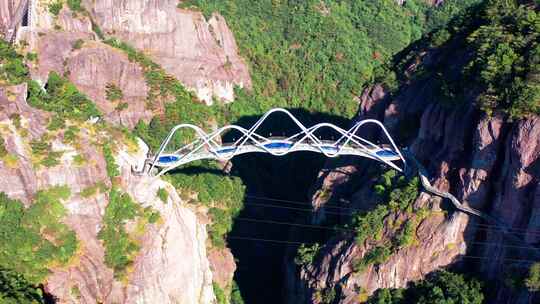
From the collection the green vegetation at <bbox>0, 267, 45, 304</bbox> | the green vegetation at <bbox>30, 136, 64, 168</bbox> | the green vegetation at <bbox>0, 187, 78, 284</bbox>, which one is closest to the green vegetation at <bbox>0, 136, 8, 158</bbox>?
the green vegetation at <bbox>30, 136, 64, 168</bbox>

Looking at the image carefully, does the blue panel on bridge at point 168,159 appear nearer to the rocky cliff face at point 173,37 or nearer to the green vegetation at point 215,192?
the green vegetation at point 215,192

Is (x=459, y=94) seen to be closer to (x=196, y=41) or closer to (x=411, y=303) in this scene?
(x=411, y=303)

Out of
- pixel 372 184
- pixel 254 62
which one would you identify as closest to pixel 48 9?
pixel 254 62

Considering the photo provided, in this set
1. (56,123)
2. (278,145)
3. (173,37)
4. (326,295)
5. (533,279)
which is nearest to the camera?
(533,279)

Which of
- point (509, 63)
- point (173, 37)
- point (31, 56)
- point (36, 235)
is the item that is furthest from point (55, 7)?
point (509, 63)

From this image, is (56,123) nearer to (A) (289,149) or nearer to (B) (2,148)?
(B) (2,148)
